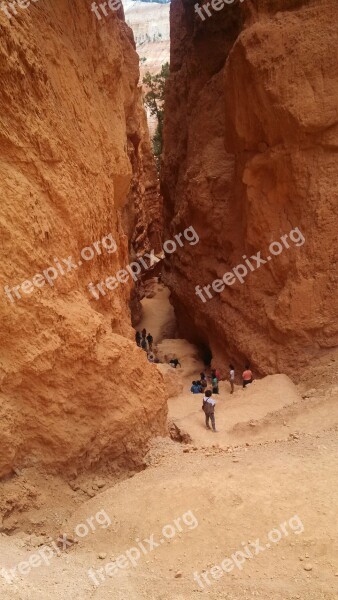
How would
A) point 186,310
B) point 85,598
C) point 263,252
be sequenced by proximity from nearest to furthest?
point 85,598 < point 263,252 < point 186,310

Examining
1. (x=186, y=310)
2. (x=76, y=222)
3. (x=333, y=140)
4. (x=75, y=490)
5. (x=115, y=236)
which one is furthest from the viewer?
(x=186, y=310)

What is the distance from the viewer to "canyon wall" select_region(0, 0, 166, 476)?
5449 millimetres

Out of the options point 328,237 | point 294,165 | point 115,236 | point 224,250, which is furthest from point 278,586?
point 224,250

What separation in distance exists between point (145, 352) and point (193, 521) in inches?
140

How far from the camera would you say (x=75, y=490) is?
19.9ft

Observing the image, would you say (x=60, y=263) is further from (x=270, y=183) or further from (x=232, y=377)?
(x=270, y=183)

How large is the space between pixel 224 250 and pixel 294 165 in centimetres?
370

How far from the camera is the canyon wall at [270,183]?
10.4 m

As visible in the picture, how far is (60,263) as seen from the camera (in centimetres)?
614

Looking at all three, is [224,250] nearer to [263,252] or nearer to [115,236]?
[263,252]

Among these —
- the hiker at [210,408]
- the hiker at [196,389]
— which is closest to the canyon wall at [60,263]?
the hiker at [210,408]

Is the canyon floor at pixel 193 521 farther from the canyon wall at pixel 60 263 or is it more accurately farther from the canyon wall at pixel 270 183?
the canyon wall at pixel 270 183

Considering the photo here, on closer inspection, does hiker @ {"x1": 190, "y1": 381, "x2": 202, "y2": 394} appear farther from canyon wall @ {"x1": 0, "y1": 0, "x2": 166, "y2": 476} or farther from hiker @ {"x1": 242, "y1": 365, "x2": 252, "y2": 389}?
canyon wall @ {"x1": 0, "y1": 0, "x2": 166, "y2": 476}

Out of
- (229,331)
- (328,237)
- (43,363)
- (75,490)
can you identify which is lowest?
(229,331)
